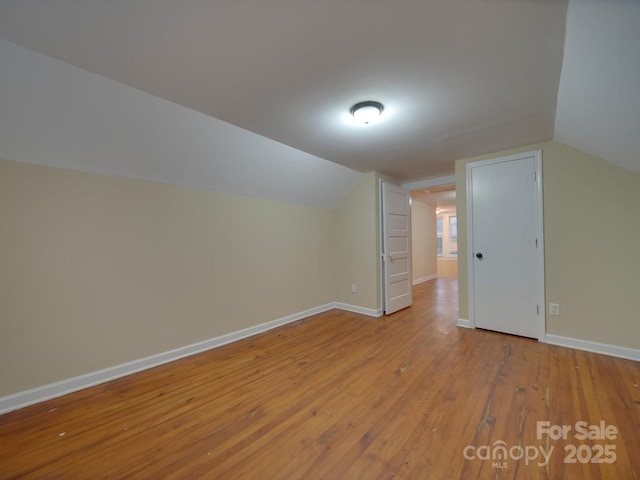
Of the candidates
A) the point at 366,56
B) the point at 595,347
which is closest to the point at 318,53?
the point at 366,56

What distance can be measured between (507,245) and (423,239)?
4.05 meters

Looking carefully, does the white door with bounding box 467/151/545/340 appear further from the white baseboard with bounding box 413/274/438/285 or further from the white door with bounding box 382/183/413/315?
the white baseboard with bounding box 413/274/438/285

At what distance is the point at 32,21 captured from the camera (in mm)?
1208

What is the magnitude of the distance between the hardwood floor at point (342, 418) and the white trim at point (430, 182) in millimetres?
2552

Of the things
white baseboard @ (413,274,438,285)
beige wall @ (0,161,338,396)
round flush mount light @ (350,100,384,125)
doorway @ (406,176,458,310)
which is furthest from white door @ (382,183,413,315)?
white baseboard @ (413,274,438,285)

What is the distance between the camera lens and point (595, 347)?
2.59 meters

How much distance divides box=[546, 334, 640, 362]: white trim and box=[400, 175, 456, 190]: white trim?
2469 millimetres

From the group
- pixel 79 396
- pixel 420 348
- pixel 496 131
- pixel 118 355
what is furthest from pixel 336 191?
pixel 79 396

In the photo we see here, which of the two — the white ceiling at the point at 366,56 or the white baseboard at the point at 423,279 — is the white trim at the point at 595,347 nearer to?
the white ceiling at the point at 366,56

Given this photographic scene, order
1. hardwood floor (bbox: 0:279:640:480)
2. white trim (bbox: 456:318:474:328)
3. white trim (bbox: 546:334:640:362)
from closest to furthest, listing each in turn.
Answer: hardwood floor (bbox: 0:279:640:480) < white trim (bbox: 546:334:640:362) < white trim (bbox: 456:318:474:328)

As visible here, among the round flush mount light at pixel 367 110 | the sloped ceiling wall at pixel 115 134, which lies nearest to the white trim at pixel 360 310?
the sloped ceiling wall at pixel 115 134

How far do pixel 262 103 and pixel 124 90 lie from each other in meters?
0.96

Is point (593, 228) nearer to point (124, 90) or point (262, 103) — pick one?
point (262, 103)

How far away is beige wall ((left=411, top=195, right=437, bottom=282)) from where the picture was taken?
21.8 feet
